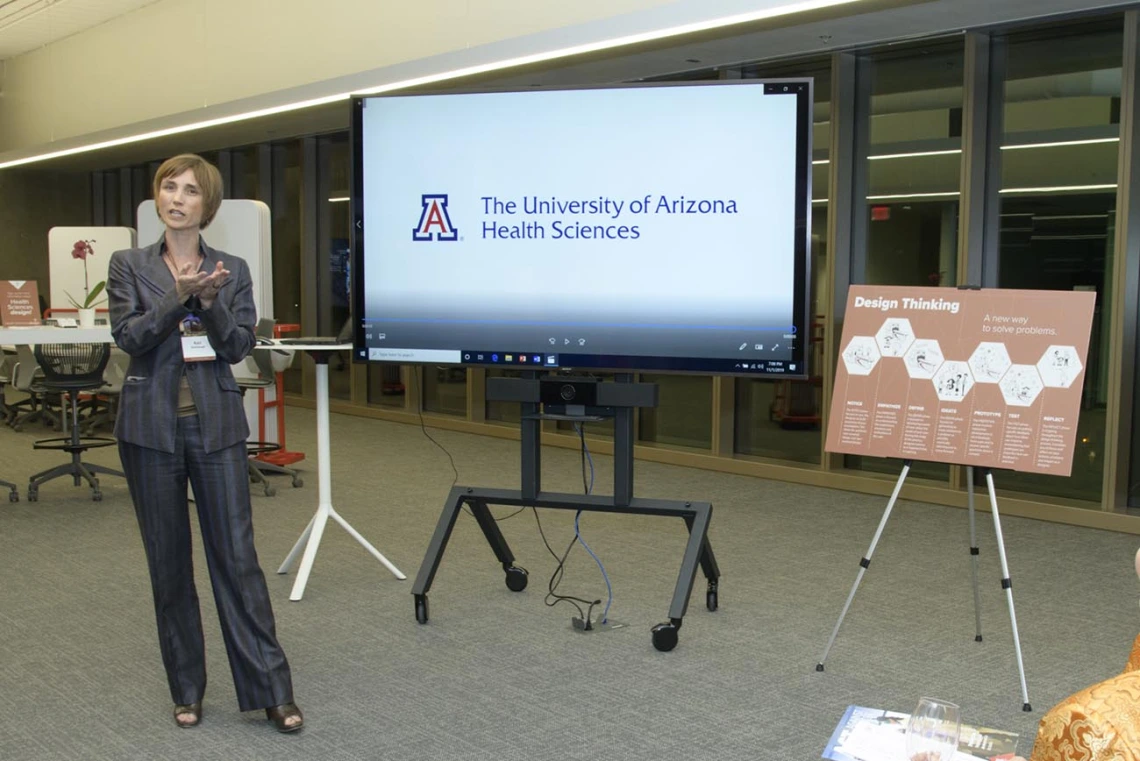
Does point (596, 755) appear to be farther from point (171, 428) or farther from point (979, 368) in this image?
point (979, 368)

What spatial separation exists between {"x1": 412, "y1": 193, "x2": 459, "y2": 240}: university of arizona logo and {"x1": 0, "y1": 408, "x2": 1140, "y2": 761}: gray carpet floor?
4.81 feet

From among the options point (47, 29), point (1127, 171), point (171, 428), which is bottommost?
point (171, 428)

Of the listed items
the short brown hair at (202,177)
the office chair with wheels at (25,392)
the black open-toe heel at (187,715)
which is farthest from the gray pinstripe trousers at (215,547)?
the office chair with wheels at (25,392)

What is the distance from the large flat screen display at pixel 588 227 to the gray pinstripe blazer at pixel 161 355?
1080mm

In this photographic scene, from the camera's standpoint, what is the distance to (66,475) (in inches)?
288

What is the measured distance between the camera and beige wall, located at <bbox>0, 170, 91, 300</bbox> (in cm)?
1506

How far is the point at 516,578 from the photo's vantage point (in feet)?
14.9

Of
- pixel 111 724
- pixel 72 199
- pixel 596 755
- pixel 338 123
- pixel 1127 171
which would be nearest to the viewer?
pixel 596 755

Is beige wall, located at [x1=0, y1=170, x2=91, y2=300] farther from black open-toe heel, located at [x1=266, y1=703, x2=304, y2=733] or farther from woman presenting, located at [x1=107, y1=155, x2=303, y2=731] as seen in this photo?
black open-toe heel, located at [x1=266, y1=703, x2=304, y2=733]

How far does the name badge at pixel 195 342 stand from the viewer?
301cm

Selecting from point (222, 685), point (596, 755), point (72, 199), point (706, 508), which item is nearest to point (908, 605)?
point (706, 508)

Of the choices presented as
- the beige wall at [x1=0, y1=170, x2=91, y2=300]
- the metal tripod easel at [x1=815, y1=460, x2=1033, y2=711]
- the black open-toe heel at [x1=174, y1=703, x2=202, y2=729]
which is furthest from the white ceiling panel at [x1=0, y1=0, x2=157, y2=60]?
the metal tripod easel at [x1=815, y1=460, x2=1033, y2=711]

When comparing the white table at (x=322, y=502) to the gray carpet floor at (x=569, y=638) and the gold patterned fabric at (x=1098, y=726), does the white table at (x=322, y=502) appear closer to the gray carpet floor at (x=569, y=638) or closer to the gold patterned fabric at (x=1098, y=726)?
the gray carpet floor at (x=569, y=638)

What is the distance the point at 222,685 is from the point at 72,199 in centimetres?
1398
